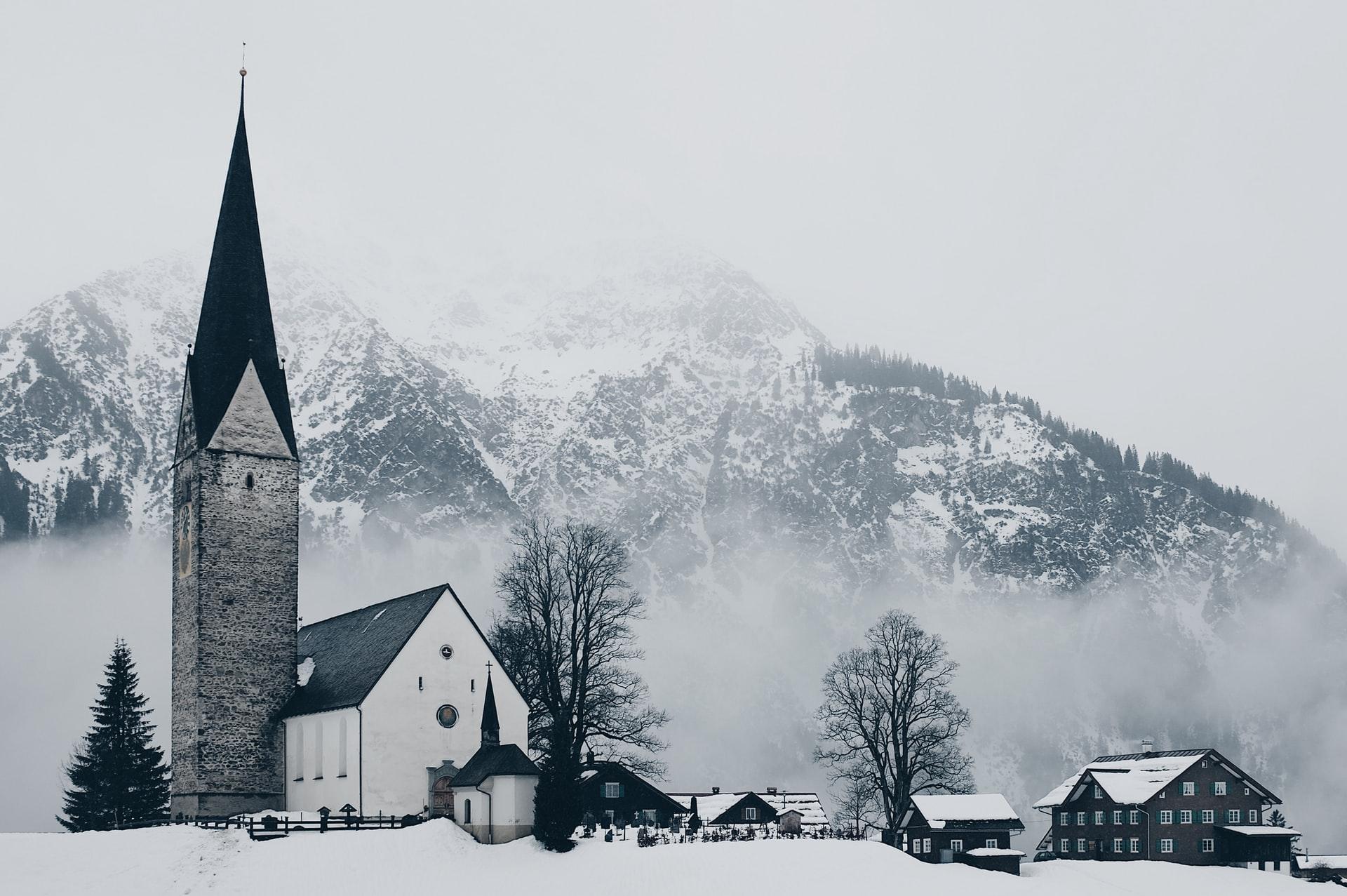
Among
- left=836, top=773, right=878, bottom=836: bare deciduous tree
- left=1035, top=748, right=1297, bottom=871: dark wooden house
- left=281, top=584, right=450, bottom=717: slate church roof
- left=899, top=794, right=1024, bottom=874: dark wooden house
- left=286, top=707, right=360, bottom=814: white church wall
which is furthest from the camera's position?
left=1035, top=748, right=1297, bottom=871: dark wooden house

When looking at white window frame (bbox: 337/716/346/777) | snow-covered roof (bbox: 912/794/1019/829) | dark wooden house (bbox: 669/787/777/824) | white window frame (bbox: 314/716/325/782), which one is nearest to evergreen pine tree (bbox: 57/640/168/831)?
white window frame (bbox: 314/716/325/782)

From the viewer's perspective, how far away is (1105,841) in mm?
85875

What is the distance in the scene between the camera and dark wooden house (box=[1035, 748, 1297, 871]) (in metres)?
83.4

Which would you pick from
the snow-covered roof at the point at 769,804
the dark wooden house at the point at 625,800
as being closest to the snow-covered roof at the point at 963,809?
the snow-covered roof at the point at 769,804

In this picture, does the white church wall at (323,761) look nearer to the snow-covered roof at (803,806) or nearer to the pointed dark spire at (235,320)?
the pointed dark spire at (235,320)

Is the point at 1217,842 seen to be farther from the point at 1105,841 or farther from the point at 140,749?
the point at 140,749

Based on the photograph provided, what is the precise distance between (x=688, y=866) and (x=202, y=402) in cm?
2865

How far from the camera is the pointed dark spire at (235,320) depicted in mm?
63656

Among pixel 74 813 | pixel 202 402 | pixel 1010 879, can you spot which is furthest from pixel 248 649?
pixel 1010 879

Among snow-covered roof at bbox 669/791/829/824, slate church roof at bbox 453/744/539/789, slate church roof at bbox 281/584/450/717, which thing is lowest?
snow-covered roof at bbox 669/791/829/824

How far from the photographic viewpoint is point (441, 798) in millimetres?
58812

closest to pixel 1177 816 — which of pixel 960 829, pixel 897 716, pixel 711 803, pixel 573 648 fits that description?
pixel 960 829

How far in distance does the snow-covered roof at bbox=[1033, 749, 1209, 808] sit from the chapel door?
4180 cm

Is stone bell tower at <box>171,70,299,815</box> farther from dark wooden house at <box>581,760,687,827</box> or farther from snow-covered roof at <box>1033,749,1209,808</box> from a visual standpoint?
snow-covered roof at <box>1033,749,1209,808</box>
